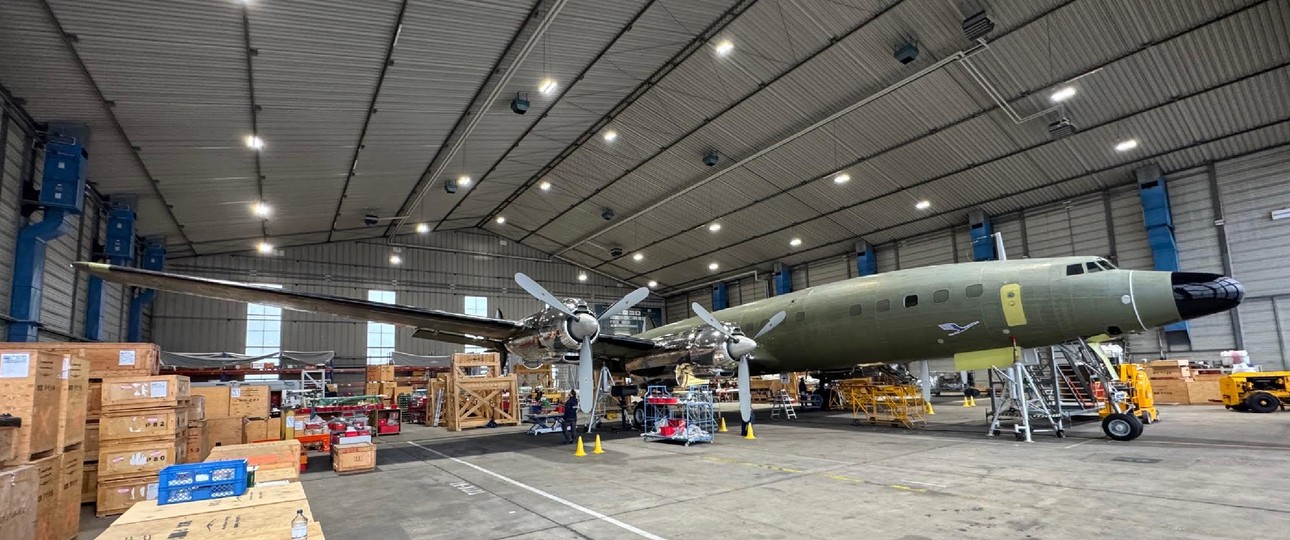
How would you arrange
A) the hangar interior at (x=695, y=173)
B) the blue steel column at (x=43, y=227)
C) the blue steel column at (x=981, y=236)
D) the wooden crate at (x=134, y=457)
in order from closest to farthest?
the wooden crate at (x=134, y=457), the hangar interior at (x=695, y=173), the blue steel column at (x=43, y=227), the blue steel column at (x=981, y=236)

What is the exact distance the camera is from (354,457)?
11.0 metres

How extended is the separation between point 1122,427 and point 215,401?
18.5 m

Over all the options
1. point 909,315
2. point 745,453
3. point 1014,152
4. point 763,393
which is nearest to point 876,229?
point 1014,152

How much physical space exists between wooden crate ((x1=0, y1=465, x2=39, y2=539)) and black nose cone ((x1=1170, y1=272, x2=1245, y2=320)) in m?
15.9

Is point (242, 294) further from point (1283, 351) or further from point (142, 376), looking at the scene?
point (1283, 351)

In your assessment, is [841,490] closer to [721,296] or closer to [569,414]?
[569,414]

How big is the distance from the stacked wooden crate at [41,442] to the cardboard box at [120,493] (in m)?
1.58

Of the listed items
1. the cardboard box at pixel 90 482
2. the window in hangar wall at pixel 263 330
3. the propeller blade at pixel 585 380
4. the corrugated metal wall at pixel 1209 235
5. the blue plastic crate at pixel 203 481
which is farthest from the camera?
the window in hangar wall at pixel 263 330

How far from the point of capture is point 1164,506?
641 centimetres

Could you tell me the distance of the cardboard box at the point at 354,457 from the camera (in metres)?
10.9

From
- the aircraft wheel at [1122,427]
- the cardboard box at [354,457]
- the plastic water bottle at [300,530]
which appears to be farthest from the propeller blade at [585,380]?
the aircraft wheel at [1122,427]

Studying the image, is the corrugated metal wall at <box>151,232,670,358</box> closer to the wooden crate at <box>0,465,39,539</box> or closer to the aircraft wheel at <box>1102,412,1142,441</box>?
the aircraft wheel at <box>1102,412,1142,441</box>

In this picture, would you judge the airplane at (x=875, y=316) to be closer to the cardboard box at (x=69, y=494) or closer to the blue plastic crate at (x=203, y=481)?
the cardboard box at (x=69, y=494)

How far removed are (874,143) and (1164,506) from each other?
1849 centimetres
